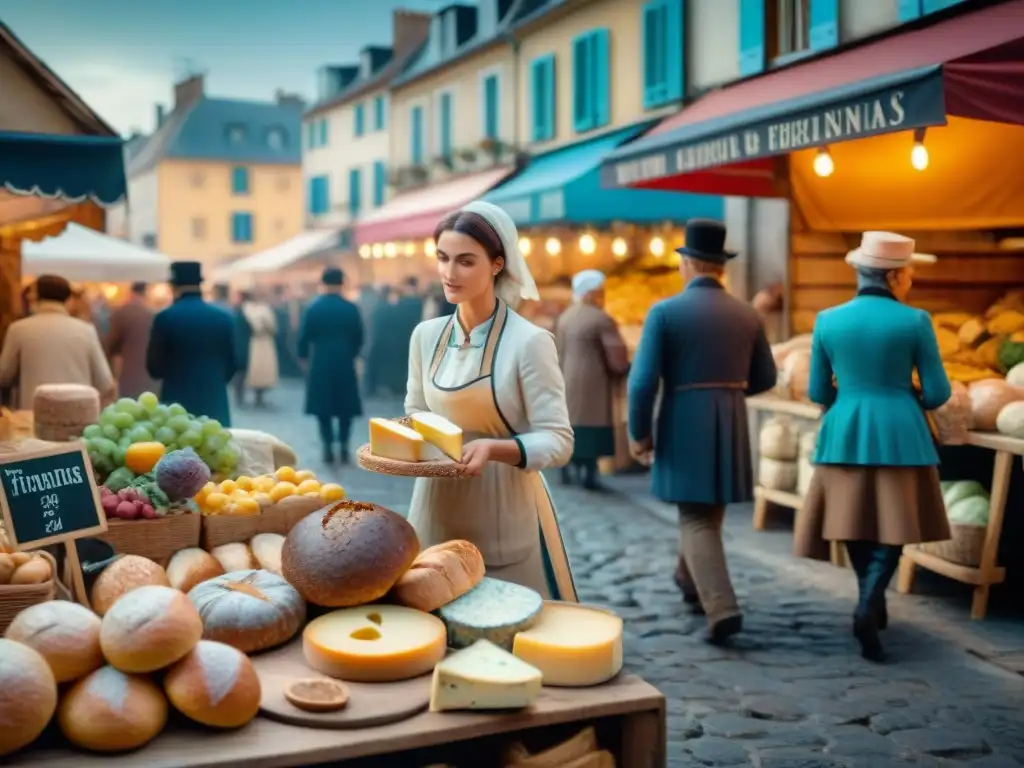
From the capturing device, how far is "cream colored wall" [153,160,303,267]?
53.5 m

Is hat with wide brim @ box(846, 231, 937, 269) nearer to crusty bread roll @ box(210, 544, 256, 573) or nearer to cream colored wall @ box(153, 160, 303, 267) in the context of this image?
crusty bread roll @ box(210, 544, 256, 573)

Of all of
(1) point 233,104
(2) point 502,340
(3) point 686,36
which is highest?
(1) point 233,104

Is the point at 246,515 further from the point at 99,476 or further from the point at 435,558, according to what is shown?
the point at 435,558

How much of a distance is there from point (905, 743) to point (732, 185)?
6678mm

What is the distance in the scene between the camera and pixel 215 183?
54469 mm

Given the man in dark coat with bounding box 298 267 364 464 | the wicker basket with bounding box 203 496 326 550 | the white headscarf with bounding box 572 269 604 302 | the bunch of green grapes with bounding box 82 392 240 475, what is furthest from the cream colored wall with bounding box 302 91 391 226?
the wicker basket with bounding box 203 496 326 550

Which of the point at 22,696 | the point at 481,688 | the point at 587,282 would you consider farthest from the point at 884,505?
the point at 587,282

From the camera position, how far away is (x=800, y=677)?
5.67 m

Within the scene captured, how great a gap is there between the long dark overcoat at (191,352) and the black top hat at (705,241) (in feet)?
13.2

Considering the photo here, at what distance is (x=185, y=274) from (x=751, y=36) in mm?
6505

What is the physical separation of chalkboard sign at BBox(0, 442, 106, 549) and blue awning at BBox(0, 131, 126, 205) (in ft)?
10.7

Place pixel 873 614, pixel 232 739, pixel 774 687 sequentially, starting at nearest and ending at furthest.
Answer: pixel 232 739 < pixel 774 687 < pixel 873 614

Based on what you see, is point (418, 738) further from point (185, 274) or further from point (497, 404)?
point (185, 274)

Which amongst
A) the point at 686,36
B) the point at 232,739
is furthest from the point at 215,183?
Answer: the point at 232,739
